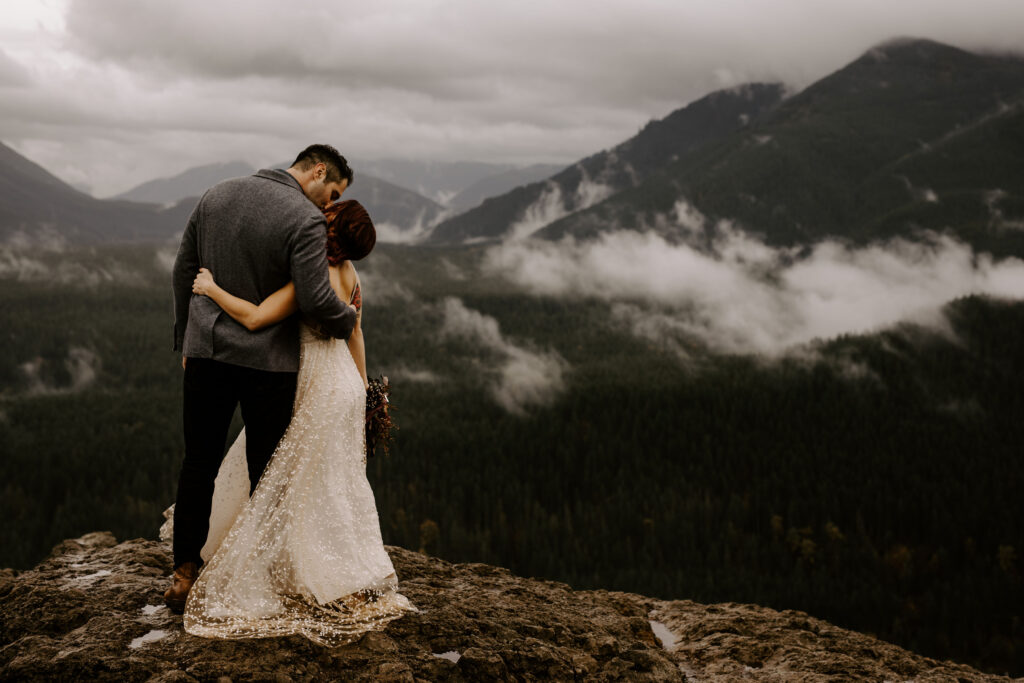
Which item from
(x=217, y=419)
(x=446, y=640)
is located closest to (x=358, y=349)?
(x=217, y=419)

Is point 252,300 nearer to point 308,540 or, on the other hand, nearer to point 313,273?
point 313,273

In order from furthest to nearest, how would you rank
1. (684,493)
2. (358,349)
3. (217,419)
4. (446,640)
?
1. (684,493)
2. (358,349)
3. (446,640)
4. (217,419)

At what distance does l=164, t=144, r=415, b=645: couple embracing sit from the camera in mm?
6051

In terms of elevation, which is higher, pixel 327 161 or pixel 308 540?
pixel 327 161

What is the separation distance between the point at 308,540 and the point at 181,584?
1.37m

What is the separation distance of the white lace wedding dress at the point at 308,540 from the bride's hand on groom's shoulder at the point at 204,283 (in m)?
0.84

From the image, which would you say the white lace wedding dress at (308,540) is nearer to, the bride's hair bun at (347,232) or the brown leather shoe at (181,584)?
the brown leather shoe at (181,584)

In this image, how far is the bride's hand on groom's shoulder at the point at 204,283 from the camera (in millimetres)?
6128

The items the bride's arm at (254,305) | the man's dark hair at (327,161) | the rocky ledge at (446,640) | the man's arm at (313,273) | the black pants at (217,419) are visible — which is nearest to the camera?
the rocky ledge at (446,640)

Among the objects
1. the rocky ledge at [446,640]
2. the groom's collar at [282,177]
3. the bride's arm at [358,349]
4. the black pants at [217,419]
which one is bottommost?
the rocky ledge at [446,640]

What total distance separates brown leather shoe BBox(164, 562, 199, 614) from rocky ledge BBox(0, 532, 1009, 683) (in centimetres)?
12

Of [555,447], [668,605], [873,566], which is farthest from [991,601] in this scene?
[668,605]

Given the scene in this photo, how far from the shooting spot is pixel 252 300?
615 cm

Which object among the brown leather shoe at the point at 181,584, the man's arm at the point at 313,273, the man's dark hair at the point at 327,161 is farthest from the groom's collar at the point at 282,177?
the brown leather shoe at the point at 181,584
